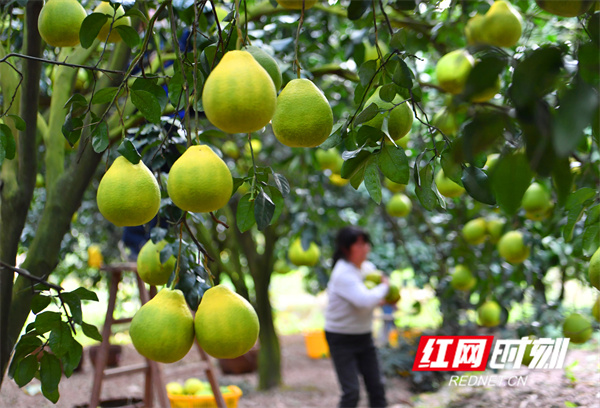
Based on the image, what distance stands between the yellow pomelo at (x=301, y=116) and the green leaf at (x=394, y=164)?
186 mm

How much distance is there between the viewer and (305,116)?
36.9 inches

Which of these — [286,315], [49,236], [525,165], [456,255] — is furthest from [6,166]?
[286,315]

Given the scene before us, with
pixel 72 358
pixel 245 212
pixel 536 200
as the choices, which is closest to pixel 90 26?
pixel 245 212

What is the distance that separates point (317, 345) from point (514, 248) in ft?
14.5

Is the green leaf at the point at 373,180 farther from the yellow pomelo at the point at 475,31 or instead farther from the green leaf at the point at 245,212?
the yellow pomelo at the point at 475,31

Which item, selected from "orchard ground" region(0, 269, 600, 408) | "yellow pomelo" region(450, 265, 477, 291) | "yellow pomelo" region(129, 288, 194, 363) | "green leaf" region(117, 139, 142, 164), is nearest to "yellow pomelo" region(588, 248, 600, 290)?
"yellow pomelo" region(129, 288, 194, 363)

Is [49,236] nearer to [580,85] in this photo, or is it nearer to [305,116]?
[305,116]

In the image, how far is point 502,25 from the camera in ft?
4.23

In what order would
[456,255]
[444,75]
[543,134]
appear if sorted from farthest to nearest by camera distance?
1. [456,255]
2. [444,75]
3. [543,134]

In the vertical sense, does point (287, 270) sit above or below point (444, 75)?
below

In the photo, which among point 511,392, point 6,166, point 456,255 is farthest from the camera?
point 456,255

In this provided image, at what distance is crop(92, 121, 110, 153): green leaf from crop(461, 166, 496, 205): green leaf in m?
0.68

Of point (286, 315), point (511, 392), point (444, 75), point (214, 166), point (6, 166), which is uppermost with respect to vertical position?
point (444, 75)

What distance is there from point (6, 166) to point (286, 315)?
939 centimetres
